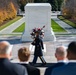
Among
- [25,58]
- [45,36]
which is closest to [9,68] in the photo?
[25,58]

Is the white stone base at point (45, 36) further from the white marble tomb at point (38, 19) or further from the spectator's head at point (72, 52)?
the spectator's head at point (72, 52)

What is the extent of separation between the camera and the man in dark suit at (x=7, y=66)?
4.31 m

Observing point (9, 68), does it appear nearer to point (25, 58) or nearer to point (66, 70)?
point (25, 58)

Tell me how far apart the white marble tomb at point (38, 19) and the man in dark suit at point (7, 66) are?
1629 cm

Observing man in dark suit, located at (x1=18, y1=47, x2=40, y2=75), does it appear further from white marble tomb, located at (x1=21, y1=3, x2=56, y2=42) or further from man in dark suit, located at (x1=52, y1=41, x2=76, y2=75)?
white marble tomb, located at (x1=21, y1=3, x2=56, y2=42)

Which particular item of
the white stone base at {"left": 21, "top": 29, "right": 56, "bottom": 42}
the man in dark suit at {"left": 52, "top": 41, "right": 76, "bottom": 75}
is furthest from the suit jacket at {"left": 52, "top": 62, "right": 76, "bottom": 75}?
the white stone base at {"left": 21, "top": 29, "right": 56, "bottom": 42}

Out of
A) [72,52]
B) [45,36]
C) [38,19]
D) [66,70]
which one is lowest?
[45,36]

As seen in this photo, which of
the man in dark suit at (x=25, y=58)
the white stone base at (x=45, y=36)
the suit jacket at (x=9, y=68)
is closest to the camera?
the suit jacket at (x=9, y=68)

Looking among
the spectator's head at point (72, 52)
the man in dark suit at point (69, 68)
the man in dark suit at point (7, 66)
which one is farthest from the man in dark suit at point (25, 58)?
the spectator's head at point (72, 52)

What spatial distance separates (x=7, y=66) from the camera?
4.32 meters

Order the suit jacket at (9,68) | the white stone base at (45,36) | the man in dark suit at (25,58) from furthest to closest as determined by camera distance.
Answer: the white stone base at (45,36) < the man in dark suit at (25,58) < the suit jacket at (9,68)

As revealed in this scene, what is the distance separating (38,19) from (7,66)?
55.4 ft

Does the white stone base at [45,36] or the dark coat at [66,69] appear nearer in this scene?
the dark coat at [66,69]

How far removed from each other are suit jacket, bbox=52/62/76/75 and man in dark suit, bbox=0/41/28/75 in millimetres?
465
